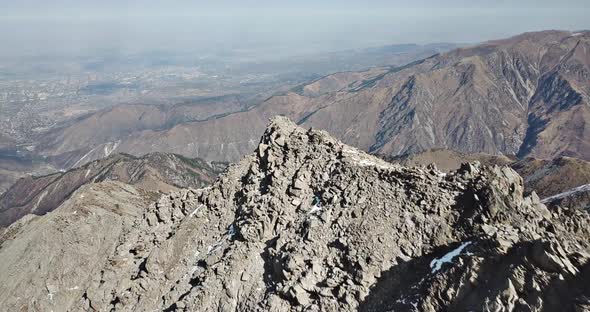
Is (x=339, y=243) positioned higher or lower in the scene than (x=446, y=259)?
lower

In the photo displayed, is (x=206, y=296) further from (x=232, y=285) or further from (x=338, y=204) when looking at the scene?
(x=338, y=204)

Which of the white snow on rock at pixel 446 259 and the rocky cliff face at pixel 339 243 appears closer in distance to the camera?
the rocky cliff face at pixel 339 243

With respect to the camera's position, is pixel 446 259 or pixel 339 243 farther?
pixel 339 243

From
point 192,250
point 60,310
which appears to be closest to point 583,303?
point 192,250
